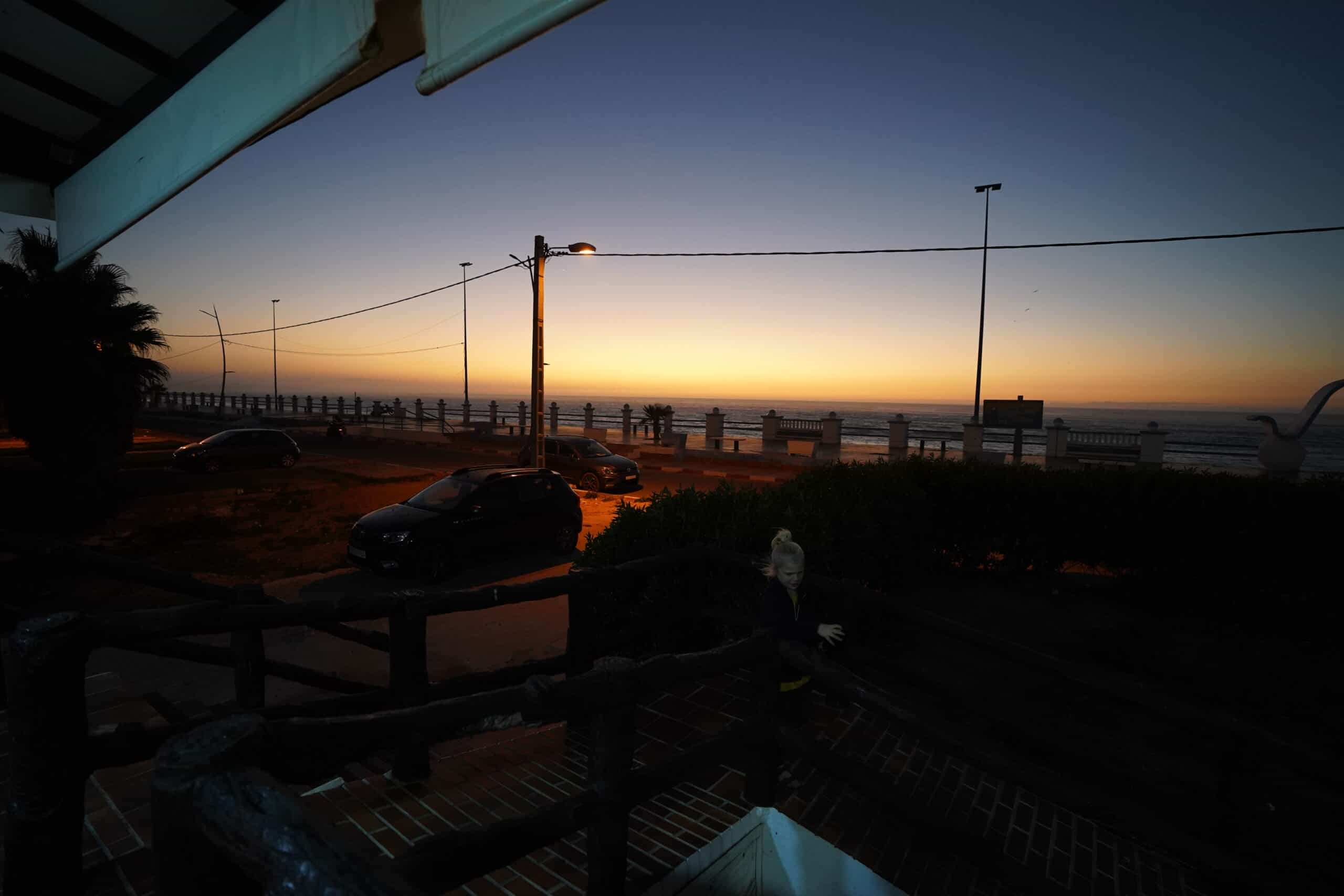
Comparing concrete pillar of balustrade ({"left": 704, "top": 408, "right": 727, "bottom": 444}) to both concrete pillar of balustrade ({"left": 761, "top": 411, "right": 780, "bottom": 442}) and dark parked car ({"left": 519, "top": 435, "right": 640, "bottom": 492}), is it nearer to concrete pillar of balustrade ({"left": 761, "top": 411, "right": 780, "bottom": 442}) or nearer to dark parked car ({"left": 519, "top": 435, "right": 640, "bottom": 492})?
concrete pillar of balustrade ({"left": 761, "top": 411, "right": 780, "bottom": 442})

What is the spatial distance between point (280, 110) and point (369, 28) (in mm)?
461

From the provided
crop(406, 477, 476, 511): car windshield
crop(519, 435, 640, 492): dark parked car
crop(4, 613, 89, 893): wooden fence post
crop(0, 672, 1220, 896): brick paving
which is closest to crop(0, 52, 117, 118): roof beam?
crop(4, 613, 89, 893): wooden fence post

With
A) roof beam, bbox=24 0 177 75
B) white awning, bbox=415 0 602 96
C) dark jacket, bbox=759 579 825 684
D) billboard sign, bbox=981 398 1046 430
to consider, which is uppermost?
roof beam, bbox=24 0 177 75

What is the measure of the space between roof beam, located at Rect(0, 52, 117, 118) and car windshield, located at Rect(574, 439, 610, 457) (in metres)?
A: 17.2

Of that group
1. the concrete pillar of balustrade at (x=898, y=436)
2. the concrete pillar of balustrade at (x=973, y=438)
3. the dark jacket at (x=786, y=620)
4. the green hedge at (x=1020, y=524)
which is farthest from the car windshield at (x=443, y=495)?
the concrete pillar of balustrade at (x=973, y=438)

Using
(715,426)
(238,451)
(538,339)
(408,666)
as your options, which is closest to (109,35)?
(408,666)

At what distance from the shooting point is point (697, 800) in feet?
11.8

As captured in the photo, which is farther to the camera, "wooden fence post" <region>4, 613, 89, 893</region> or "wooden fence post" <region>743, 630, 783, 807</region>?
"wooden fence post" <region>743, 630, 783, 807</region>

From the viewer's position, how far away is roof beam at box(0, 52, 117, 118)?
91.0 inches

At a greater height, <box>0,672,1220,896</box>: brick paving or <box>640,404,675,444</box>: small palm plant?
<box>640,404,675,444</box>: small palm plant

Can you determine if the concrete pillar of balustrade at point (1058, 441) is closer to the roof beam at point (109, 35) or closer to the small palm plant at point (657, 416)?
the small palm plant at point (657, 416)

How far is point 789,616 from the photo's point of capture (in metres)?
3.69

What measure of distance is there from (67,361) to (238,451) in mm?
8798

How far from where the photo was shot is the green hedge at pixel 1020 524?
562cm
